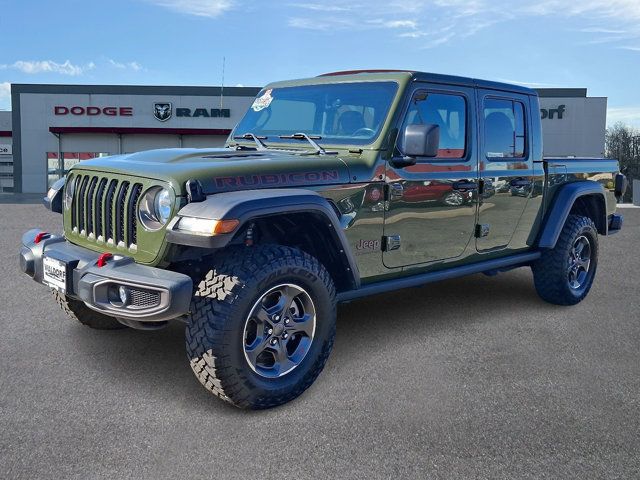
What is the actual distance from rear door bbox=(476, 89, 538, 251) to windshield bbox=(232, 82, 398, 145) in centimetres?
107

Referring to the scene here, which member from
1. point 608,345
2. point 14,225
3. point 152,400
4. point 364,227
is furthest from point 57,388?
point 14,225

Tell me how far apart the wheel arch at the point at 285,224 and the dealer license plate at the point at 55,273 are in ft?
2.68

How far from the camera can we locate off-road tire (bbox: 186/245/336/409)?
3230 mm

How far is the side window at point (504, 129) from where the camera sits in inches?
197

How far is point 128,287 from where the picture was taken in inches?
Result: 128

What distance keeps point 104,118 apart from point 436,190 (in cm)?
3249

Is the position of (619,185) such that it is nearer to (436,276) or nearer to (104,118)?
(436,276)

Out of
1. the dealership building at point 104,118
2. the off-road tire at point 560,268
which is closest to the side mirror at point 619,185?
the off-road tire at point 560,268

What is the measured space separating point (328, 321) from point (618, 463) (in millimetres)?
1645

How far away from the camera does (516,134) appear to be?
5348 millimetres

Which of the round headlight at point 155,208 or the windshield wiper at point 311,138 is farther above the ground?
the windshield wiper at point 311,138

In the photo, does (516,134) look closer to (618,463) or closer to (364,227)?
(364,227)

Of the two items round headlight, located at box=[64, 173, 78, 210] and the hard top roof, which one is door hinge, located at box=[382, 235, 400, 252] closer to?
the hard top roof

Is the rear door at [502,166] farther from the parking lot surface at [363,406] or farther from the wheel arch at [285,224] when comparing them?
the wheel arch at [285,224]
